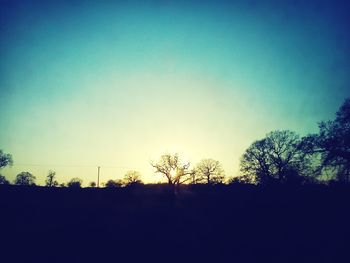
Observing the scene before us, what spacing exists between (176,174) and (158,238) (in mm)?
44486

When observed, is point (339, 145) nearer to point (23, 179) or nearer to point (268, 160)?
point (268, 160)

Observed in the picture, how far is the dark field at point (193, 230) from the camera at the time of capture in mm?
10797

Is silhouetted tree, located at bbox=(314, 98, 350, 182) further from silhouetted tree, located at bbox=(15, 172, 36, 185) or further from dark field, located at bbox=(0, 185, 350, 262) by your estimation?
silhouetted tree, located at bbox=(15, 172, 36, 185)

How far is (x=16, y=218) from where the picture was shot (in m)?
17.2

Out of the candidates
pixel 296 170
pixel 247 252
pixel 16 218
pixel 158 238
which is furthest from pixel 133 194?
pixel 296 170

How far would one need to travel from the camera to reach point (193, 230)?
14.7 metres

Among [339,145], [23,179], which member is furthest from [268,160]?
[23,179]

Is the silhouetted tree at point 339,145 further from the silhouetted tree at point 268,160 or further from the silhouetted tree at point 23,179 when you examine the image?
the silhouetted tree at point 23,179

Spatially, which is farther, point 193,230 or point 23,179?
point 23,179

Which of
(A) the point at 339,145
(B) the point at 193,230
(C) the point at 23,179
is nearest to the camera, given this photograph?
(B) the point at 193,230

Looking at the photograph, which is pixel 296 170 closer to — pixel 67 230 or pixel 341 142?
pixel 341 142

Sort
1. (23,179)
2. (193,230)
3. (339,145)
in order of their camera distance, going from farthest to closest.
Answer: (23,179), (339,145), (193,230)

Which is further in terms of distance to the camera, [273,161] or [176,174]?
[176,174]

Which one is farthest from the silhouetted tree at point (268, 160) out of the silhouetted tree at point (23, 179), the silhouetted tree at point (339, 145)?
the silhouetted tree at point (23, 179)
